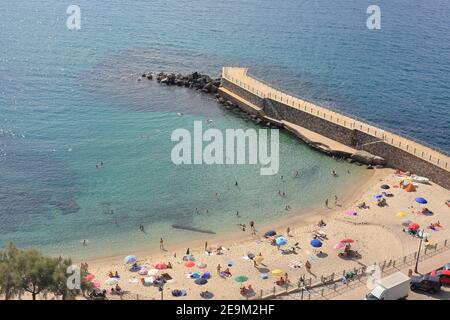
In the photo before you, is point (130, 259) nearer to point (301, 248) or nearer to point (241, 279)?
point (241, 279)

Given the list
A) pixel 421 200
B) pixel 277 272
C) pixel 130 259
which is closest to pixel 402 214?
pixel 421 200

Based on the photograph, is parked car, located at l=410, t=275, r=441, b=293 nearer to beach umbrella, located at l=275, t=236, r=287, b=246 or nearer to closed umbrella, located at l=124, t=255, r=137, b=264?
beach umbrella, located at l=275, t=236, r=287, b=246

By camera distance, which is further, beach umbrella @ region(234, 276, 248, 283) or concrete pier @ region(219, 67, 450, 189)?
concrete pier @ region(219, 67, 450, 189)

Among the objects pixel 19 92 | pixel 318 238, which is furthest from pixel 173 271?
pixel 19 92

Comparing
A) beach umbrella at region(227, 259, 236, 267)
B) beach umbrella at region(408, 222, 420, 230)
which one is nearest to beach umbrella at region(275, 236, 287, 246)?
beach umbrella at region(227, 259, 236, 267)

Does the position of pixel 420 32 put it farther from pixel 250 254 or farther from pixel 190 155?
pixel 250 254

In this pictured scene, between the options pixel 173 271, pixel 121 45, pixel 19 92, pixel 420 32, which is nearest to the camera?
pixel 173 271

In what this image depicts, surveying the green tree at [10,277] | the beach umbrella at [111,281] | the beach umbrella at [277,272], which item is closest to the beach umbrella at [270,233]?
the beach umbrella at [277,272]

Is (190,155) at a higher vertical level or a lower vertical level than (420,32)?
lower
